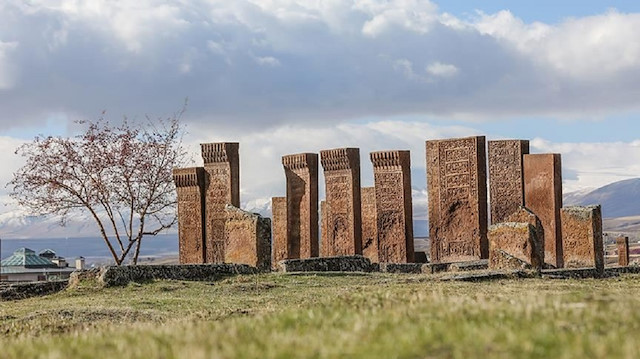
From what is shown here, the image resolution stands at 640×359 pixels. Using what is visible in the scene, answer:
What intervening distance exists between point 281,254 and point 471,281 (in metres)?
17.1

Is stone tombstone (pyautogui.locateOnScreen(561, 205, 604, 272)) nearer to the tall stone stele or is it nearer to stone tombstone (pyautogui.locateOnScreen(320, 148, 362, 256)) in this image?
the tall stone stele

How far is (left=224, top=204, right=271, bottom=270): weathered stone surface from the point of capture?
80.6ft

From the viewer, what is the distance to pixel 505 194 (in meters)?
30.1

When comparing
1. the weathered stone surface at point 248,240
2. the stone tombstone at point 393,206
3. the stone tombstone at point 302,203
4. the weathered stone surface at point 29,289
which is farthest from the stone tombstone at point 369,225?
the weathered stone surface at point 29,289

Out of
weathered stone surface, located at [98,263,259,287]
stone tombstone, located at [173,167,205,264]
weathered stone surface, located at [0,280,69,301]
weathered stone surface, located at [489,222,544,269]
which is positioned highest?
stone tombstone, located at [173,167,205,264]

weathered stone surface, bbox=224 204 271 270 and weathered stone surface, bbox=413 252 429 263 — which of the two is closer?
weathered stone surface, bbox=224 204 271 270

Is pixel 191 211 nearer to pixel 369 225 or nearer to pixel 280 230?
pixel 280 230

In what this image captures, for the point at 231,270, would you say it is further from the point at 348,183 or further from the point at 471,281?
the point at 348,183

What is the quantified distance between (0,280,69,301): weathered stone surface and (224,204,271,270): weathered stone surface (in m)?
4.62

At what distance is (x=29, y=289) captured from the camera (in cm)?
2052

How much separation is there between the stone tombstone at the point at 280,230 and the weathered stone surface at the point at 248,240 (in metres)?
9.68

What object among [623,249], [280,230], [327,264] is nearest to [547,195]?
[327,264]

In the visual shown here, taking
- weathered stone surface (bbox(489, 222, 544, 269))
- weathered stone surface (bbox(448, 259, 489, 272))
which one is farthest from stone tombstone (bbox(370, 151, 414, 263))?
weathered stone surface (bbox(489, 222, 544, 269))

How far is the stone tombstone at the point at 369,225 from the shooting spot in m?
32.9
